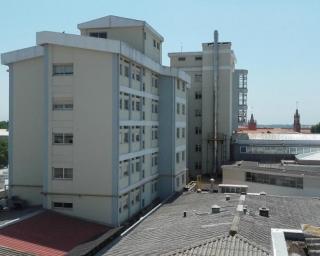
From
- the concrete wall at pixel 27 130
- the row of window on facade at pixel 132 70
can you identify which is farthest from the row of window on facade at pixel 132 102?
the concrete wall at pixel 27 130

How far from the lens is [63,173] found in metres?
27.0

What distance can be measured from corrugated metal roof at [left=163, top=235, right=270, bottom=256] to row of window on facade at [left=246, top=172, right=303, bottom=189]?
25243 mm

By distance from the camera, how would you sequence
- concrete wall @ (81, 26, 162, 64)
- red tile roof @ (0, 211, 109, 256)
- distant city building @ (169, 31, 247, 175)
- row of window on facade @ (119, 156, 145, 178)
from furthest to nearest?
distant city building @ (169, 31, 247, 175), concrete wall @ (81, 26, 162, 64), row of window on facade @ (119, 156, 145, 178), red tile roof @ (0, 211, 109, 256)

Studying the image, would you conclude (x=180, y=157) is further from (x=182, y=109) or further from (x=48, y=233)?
(x=48, y=233)

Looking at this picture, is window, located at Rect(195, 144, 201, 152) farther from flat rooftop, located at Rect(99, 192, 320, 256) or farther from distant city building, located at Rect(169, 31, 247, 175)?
flat rooftop, located at Rect(99, 192, 320, 256)

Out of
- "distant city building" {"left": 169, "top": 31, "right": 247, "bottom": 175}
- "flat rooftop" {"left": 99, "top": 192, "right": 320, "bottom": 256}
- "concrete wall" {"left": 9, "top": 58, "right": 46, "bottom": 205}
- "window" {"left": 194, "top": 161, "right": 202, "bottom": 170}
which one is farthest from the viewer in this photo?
"window" {"left": 194, "top": 161, "right": 202, "bottom": 170}

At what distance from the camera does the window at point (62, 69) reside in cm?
2700

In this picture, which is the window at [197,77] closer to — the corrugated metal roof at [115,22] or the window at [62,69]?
the corrugated metal roof at [115,22]

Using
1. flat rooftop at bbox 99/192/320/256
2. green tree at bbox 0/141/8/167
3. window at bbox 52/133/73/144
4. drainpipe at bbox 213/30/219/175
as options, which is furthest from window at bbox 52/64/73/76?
green tree at bbox 0/141/8/167

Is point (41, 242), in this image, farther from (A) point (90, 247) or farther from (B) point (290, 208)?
(B) point (290, 208)

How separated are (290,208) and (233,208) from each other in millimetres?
4191

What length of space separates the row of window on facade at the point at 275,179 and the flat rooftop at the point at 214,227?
33.8 feet

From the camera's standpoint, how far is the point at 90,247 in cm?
2139

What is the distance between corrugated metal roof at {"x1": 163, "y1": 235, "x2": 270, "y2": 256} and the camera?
16375mm
